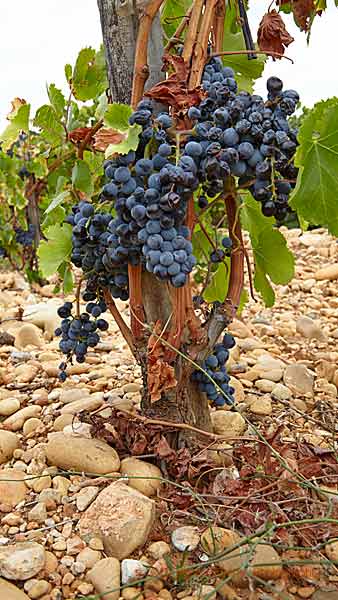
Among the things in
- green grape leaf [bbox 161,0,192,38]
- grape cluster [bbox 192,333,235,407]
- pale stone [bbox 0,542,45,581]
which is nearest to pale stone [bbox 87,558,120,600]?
pale stone [bbox 0,542,45,581]

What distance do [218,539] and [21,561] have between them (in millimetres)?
388

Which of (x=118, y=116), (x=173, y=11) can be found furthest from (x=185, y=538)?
(x=173, y=11)

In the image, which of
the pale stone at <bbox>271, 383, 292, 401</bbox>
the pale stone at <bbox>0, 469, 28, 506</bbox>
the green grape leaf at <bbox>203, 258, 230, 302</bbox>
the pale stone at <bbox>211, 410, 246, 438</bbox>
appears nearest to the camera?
the pale stone at <bbox>0, 469, 28, 506</bbox>

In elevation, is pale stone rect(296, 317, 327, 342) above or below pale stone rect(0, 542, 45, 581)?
above

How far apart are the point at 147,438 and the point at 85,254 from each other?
1.50 ft

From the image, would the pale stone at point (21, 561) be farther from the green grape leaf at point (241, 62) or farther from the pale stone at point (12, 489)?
the green grape leaf at point (241, 62)

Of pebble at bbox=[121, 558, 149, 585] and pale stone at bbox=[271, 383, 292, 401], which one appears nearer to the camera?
pebble at bbox=[121, 558, 149, 585]

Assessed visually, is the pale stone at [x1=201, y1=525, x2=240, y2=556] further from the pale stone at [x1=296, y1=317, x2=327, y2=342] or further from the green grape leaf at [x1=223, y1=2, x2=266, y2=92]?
the pale stone at [x1=296, y1=317, x2=327, y2=342]

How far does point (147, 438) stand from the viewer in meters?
1.62

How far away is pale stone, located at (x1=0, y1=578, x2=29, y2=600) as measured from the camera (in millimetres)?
1239

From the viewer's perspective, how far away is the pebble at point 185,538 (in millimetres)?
1372

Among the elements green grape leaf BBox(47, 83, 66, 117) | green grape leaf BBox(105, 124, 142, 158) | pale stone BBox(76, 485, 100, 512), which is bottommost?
pale stone BBox(76, 485, 100, 512)

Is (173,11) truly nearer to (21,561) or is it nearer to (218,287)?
(218,287)

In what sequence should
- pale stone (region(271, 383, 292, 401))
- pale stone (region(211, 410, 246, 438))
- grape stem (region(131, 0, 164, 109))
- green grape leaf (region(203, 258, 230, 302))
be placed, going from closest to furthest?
grape stem (region(131, 0, 164, 109)), pale stone (region(211, 410, 246, 438)), green grape leaf (region(203, 258, 230, 302)), pale stone (region(271, 383, 292, 401))
